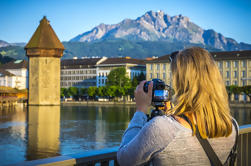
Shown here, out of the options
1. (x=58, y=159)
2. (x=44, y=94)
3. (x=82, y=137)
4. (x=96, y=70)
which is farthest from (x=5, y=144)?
(x=96, y=70)

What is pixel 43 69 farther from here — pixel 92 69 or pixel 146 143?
pixel 146 143

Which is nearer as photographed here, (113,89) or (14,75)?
(113,89)

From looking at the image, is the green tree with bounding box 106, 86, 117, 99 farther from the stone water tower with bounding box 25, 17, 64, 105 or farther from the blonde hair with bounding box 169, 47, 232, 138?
the blonde hair with bounding box 169, 47, 232, 138

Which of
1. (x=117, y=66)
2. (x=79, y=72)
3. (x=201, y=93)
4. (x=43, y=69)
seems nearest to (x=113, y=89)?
(x=117, y=66)

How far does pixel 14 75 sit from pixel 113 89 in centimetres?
3700

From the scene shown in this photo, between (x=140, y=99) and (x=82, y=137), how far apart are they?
15.6m

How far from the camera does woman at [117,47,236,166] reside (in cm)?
161

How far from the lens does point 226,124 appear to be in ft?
5.58

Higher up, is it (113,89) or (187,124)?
(113,89)

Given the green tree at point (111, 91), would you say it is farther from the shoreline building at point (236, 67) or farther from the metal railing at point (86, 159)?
the metal railing at point (86, 159)

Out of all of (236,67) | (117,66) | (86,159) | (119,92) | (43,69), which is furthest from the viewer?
(117,66)

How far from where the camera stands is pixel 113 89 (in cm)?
7188

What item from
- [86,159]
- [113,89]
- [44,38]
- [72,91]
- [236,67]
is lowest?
[86,159]

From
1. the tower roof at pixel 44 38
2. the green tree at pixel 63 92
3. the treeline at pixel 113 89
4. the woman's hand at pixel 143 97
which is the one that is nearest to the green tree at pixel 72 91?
the treeline at pixel 113 89
